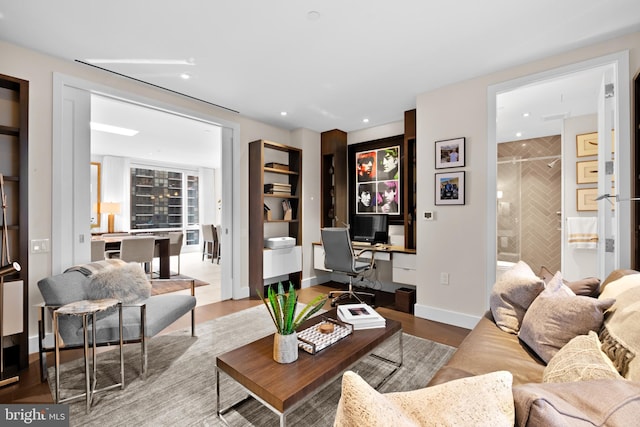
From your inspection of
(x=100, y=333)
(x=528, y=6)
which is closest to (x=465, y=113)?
(x=528, y=6)

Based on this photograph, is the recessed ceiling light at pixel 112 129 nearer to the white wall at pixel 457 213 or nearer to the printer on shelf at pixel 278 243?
the printer on shelf at pixel 278 243

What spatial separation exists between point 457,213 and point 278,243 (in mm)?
2398

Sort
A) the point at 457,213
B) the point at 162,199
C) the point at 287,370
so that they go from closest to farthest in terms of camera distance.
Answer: the point at 287,370, the point at 457,213, the point at 162,199

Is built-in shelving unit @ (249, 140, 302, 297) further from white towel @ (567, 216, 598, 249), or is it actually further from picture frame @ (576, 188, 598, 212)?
picture frame @ (576, 188, 598, 212)

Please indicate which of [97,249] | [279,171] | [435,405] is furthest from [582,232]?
[97,249]

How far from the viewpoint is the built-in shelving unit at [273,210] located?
4062 mm

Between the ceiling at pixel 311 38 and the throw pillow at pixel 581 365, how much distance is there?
2.02m

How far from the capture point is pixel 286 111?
3.92 metres

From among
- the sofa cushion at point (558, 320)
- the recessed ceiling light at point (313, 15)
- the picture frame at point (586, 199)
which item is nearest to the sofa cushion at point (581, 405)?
the sofa cushion at point (558, 320)

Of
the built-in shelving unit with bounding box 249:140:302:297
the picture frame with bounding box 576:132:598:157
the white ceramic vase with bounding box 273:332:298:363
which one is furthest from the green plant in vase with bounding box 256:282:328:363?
the picture frame with bounding box 576:132:598:157

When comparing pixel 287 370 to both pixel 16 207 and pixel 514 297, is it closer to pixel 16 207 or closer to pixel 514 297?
pixel 514 297

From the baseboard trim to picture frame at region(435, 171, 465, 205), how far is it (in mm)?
1170

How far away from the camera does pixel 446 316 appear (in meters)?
3.15

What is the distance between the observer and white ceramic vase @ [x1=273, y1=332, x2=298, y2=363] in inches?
61.3
